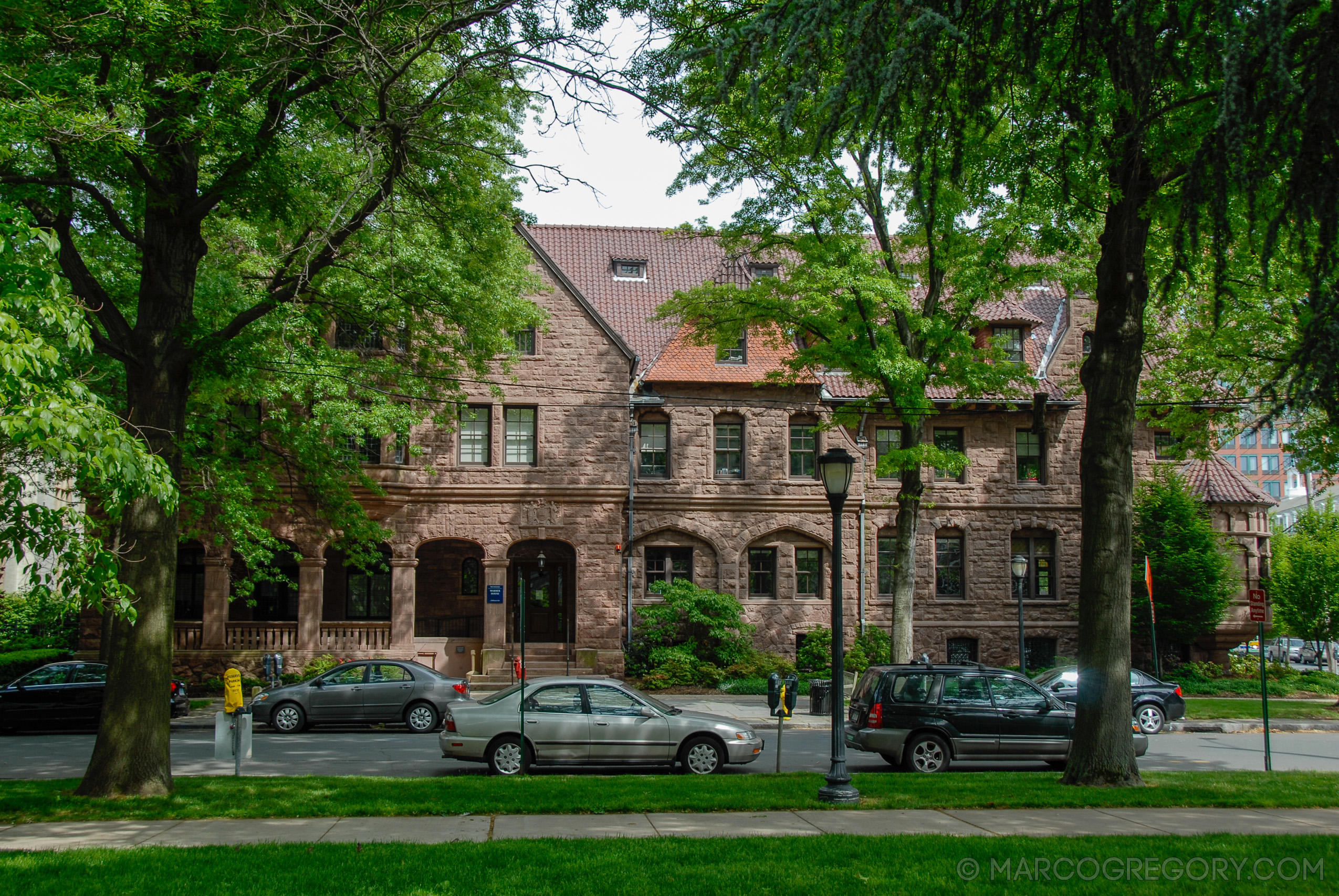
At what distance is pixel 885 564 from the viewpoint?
31.5 m

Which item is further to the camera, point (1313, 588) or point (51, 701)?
point (1313, 588)

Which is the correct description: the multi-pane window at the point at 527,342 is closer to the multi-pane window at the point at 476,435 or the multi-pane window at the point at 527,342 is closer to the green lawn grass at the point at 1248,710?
the multi-pane window at the point at 476,435

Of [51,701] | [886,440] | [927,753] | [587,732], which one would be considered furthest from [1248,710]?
[51,701]

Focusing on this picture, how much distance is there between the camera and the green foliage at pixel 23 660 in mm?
25422

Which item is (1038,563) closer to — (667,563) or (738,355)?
(738,355)

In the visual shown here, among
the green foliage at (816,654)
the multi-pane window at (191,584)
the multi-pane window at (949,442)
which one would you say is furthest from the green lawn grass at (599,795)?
the multi-pane window at (949,442)

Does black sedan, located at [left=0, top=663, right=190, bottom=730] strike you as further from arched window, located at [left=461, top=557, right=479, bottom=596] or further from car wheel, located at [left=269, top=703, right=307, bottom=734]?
arched window, located at [left=461, top=557, right=479, bottom=596]

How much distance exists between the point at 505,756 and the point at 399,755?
3357 millimetres

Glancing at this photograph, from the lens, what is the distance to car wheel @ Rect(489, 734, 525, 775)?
14344 millimetres

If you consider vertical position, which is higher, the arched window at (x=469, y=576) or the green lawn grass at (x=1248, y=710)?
the arched window at (x=469, y=576)

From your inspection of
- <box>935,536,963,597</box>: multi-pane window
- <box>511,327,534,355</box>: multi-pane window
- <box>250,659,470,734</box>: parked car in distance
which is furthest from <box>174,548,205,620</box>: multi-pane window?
<box>935,536,963,597</box>: multi-pane window

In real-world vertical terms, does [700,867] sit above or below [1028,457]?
below

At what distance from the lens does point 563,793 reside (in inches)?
459

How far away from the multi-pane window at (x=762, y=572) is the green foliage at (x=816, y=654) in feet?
6.07
